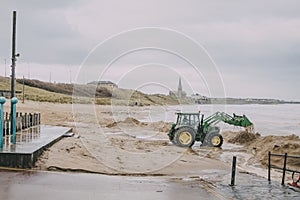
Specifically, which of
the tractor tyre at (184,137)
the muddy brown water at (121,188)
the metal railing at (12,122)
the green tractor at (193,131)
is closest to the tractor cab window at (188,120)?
the green tractor at (193,131)

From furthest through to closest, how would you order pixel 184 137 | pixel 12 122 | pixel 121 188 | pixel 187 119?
pixel 187 119 → pixel 184 137 → pixel 12 122 → pixel 121 188

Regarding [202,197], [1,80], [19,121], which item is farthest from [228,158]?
[1,80]

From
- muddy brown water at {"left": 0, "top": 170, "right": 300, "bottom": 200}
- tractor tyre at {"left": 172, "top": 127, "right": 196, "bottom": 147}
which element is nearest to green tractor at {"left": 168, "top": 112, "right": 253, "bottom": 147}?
tractor tyre at {"left": 172, "top": 127, "right": 196, "bottom": 147}

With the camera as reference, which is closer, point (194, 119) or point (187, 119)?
point (187, 119)

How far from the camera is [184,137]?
1027 inches

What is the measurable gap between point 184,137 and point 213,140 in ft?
6.76

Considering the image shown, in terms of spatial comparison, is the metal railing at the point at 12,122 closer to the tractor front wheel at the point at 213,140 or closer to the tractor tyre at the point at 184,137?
the tractor tyre at the point at 184,137

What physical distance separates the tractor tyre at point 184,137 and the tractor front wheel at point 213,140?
4.03ft

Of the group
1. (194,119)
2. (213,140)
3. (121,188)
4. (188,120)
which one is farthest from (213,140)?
(121,188)

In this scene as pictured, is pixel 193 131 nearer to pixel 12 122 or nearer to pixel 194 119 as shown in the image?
pixel 194 119

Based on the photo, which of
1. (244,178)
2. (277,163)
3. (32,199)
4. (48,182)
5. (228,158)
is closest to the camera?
(32,199)

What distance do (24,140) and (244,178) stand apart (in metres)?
7.98

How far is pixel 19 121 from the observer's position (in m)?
21.0

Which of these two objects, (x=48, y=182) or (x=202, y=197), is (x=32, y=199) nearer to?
(x=48, y=182)
